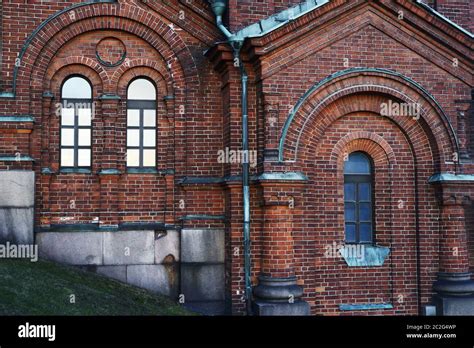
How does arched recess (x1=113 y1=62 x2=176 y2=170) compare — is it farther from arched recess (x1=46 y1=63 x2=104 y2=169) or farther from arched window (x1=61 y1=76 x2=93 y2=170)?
arched window (x1=61 y1=76 x2=93 y2=170)

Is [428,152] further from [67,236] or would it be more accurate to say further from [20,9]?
[20,9]

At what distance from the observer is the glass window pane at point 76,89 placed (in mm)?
10430

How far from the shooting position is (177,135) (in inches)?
414

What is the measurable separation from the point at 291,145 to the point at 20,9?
548 centimetres

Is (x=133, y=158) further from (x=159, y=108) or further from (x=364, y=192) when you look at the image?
(x=364, y=192)

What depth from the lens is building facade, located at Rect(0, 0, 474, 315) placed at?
9859 mm

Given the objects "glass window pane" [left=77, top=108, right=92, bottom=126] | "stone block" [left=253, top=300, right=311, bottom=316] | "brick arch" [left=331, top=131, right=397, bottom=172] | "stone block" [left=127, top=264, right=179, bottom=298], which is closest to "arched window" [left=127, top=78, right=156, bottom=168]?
"glass window pane" [left=77, top=108, right=92, bottom=126]

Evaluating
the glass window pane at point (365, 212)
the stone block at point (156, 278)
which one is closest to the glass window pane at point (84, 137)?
the stone block at point (156, 278)

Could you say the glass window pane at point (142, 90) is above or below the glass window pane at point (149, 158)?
above

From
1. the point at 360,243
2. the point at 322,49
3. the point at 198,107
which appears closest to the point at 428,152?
the point at 360,243

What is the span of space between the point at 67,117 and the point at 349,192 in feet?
17.6

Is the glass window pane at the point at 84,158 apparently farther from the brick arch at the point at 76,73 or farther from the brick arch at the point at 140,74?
the brick arch at the point at 140,74

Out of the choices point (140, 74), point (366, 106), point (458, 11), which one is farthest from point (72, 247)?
point (458, 11)

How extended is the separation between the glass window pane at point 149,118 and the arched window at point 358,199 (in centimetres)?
367
